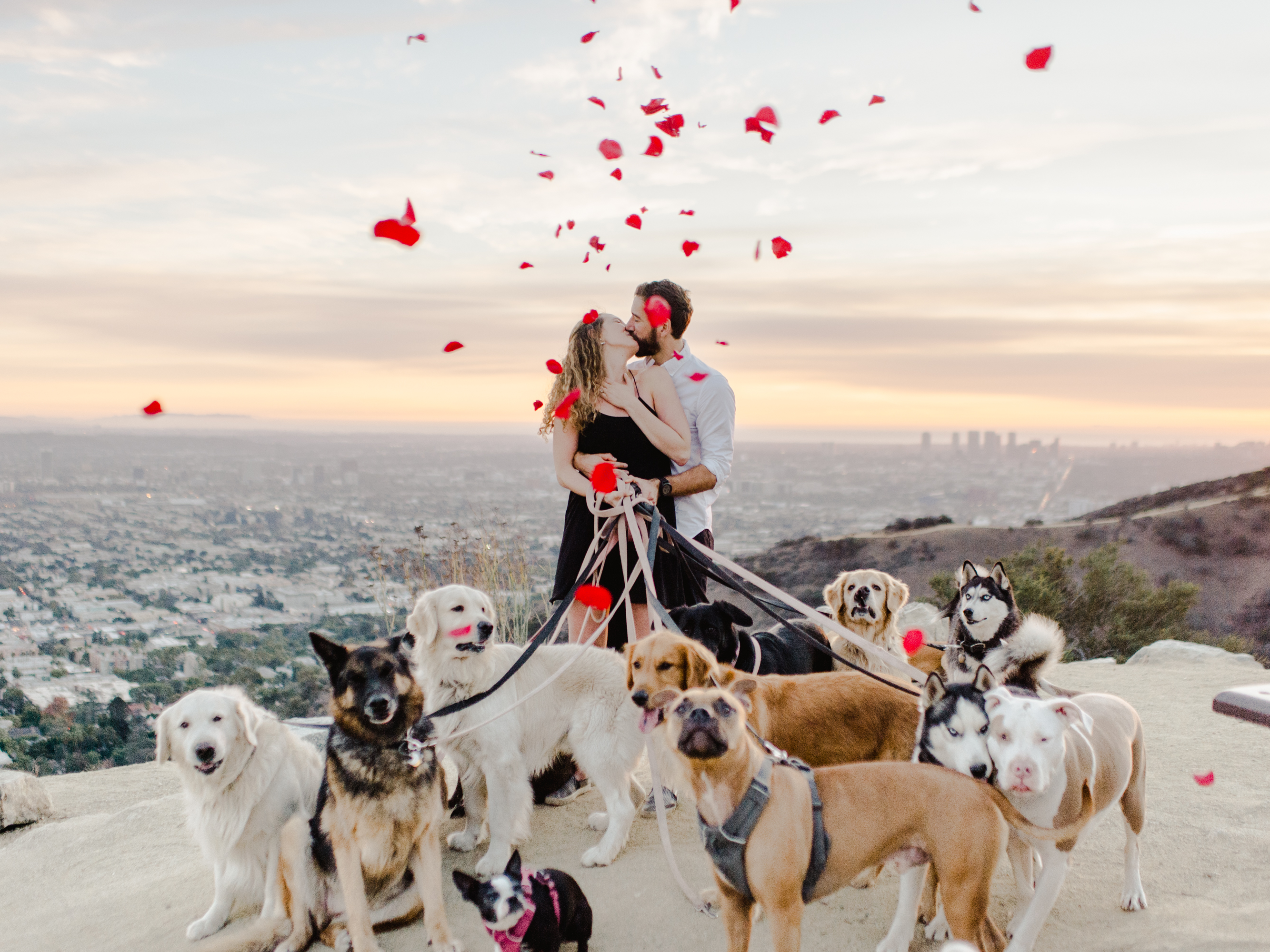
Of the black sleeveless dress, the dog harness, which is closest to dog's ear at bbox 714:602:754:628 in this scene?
the black sleeveless dress

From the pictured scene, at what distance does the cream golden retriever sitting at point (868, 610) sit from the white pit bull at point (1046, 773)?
5.63 feet

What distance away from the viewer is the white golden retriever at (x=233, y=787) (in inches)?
140

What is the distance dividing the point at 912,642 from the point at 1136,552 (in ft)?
62.9

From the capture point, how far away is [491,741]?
4207 mm

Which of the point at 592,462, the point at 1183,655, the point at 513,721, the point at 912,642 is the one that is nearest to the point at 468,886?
the point at 513,721

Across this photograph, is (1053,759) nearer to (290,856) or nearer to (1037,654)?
(1037,654)

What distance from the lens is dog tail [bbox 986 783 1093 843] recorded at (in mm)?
2875

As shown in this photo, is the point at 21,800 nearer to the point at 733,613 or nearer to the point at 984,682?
Result: the point at 733,613

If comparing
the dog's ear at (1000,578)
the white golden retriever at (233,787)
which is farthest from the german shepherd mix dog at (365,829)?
the dog's ear at (1000,578)

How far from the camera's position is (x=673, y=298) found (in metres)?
4.89

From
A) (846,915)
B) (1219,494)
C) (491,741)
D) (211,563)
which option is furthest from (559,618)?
(1219,494)

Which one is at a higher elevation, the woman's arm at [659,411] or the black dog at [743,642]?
the woman's arm at [659,411]

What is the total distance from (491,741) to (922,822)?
219cm

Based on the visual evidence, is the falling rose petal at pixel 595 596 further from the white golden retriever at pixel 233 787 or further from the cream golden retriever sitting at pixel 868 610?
the white golden retriever at pixel 233 787
